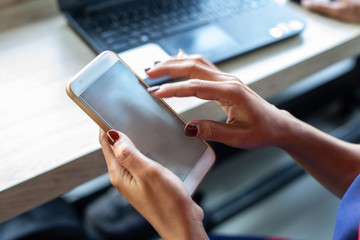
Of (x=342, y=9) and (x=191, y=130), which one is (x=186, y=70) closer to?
(x=191, y=130)

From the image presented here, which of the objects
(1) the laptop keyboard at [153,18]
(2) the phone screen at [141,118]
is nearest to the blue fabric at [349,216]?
(2) the phone screen at [141,118]

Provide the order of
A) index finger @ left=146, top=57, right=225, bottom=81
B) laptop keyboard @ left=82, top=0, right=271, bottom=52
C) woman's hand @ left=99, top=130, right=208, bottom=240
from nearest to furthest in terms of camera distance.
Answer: woman's hand @ left=99, top=130, right=208, bottom=240 < index finger @ left=146, top=57, right=225, bottom=81 < laptop keyboard @ left=82, top=0, right=271, bottom=52

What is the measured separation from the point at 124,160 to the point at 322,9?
1.71ft

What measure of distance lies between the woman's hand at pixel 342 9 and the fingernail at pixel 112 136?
50 cm

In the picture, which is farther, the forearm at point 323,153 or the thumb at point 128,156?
the forearm at point 323,153

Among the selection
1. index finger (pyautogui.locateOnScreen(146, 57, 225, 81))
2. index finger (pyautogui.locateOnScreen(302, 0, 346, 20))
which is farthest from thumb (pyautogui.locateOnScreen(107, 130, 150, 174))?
index finger (pyautogui.locateOnScreen(302, 0, 346, 20))

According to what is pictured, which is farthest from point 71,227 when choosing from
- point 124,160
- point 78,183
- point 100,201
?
point 124,160

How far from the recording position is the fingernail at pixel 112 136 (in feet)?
1.33

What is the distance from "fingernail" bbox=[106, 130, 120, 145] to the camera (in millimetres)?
405

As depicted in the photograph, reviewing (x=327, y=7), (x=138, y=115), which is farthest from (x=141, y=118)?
(x=327, y=7)

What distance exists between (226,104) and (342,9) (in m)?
0.37

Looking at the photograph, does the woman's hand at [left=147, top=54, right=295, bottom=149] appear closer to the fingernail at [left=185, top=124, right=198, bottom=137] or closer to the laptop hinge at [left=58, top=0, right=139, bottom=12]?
the fingernail at [left=185, top=124, right=198, bottom=137]

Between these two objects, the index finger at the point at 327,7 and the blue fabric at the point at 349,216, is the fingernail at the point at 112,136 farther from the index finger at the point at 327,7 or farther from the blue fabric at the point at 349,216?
the index finger at the point at 327,7

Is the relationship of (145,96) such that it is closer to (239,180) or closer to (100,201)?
(100,201)
